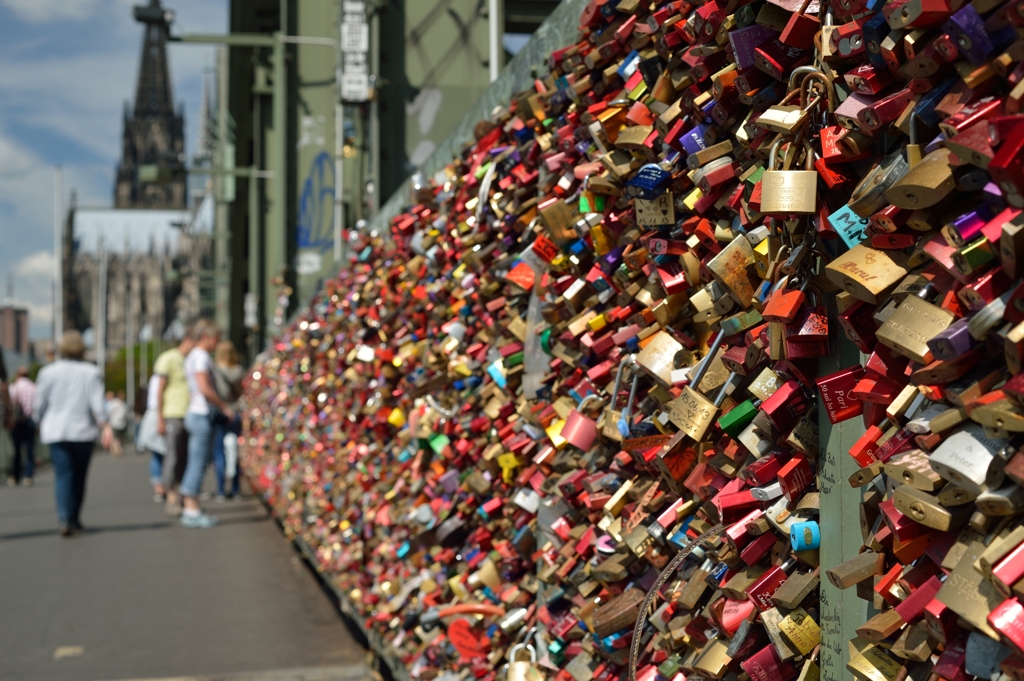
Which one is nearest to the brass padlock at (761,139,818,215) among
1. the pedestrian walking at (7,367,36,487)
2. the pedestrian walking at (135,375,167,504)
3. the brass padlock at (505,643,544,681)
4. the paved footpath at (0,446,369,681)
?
the brass padlock at (505,643,544,681)

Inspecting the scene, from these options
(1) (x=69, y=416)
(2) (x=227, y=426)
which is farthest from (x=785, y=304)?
(2) (x=227, y=426)

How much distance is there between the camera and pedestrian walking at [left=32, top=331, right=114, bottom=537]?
367 inches

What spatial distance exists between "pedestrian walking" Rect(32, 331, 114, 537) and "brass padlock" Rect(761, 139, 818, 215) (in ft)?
29.5

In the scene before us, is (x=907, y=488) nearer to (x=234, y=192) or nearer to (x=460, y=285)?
(x=460, y=285)

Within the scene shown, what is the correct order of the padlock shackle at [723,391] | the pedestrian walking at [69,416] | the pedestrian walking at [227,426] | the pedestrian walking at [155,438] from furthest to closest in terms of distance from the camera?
1. the pedestrian walking at [227,426]
2. the pedestrian walking at [155,438]
3. the pedestrian walking at [69,416]
4. the padlock shackle at [723,391]

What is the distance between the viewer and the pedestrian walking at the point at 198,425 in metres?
10.4

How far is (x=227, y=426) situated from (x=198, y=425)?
1311mm

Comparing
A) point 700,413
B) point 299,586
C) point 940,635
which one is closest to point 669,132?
point 700,413

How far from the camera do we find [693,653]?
5.26 feet

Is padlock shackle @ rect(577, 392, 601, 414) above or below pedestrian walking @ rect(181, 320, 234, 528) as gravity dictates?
above

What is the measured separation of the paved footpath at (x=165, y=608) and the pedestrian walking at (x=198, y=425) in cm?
32

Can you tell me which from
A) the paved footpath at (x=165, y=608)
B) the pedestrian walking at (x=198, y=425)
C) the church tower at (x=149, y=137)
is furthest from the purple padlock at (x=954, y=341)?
the church tower at (x=149, y=137)

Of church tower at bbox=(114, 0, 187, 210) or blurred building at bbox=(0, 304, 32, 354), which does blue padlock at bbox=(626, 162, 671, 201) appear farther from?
church tower at bbox=(114, 0, 187, 210)

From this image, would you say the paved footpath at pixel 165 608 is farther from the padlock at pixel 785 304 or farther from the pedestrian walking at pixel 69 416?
the padlock at pixel 785 304
